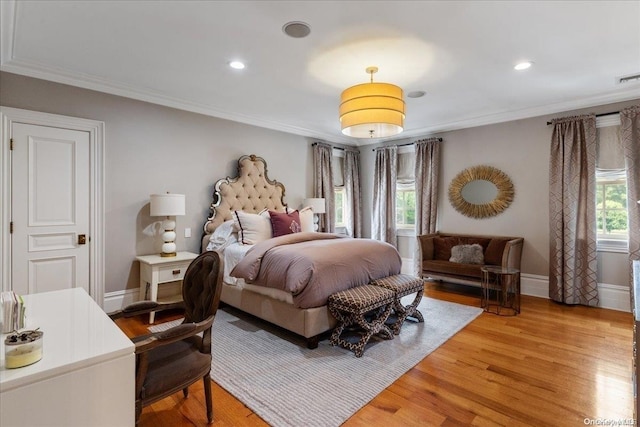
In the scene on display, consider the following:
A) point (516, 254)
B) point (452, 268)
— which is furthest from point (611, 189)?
point (452, 268)

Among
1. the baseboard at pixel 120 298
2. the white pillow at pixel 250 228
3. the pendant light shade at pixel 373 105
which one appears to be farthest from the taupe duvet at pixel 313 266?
the baseboard at pixel 120 298

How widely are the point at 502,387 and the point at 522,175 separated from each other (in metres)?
3.37

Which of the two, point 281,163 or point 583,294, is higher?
point 281,163

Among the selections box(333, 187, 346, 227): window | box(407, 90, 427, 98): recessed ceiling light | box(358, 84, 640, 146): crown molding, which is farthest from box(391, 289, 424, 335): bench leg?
box(333, 187, 346, 227): window

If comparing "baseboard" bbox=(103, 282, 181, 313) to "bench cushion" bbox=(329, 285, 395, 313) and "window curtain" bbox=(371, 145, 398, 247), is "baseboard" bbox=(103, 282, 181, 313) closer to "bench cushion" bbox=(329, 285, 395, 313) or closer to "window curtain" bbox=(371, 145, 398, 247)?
"bench cushion" bbox=(329, 285, 395, 313)

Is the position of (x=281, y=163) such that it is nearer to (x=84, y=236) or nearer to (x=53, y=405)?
(x=84, y=236)

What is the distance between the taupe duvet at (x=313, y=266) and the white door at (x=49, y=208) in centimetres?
169

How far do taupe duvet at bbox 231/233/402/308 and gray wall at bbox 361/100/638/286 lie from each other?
2.22 m

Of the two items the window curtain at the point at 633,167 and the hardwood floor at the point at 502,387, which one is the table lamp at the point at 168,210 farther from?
the window curtain at the point at 633,167

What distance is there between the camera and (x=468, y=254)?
15.0 ft

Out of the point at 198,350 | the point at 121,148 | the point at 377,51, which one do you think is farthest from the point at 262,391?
the point at 121,148

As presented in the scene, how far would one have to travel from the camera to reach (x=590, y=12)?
7.25ft

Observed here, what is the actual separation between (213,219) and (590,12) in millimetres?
4201

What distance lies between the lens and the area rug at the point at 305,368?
200cm
